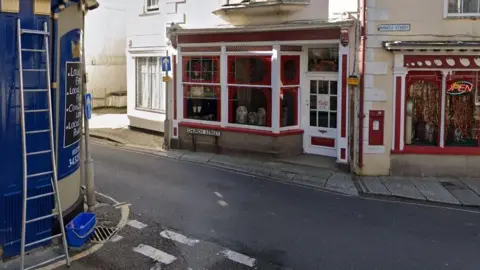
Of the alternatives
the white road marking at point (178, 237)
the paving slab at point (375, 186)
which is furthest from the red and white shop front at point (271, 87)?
the white road marking at point (178, 237)

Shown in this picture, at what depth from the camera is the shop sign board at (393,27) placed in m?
12.0

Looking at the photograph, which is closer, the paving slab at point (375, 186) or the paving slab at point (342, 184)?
the paving slab at point (375, 186)

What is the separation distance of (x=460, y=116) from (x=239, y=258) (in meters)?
7.95

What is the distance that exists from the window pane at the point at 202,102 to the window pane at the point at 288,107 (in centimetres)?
211

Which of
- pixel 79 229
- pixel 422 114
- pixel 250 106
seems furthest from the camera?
pixel 250 106

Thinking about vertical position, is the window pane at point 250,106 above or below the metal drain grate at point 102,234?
above

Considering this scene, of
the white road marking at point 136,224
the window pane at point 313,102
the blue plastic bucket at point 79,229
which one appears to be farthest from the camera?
the window pane at point 313,102

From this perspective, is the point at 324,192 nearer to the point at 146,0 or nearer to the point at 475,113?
the point at 475,113

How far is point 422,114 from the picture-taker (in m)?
12.5

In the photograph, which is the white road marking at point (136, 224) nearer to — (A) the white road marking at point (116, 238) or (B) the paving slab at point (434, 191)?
(A) the white road marking at point (116, 238)

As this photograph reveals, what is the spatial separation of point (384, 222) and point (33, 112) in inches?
236

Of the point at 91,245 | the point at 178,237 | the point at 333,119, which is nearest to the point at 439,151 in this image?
the point at 333,119

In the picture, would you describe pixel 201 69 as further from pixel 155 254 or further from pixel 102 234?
pixel 155 254

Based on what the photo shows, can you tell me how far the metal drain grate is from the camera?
768cm
